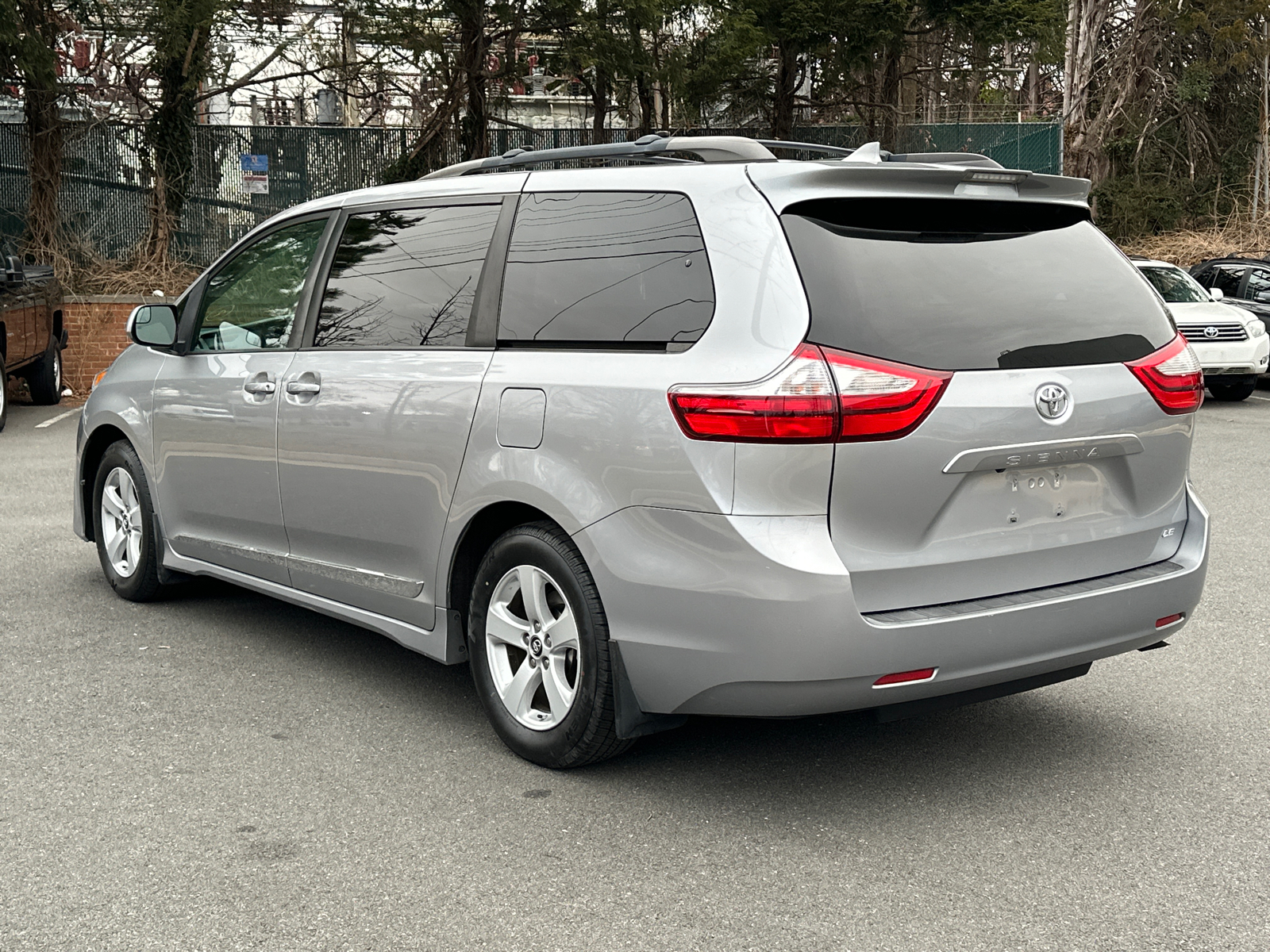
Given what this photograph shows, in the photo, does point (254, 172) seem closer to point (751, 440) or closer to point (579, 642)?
point (579, 642)

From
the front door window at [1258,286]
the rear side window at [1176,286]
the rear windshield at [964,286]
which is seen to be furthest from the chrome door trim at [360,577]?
the front door window at [1258,286]

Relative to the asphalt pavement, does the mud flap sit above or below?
above

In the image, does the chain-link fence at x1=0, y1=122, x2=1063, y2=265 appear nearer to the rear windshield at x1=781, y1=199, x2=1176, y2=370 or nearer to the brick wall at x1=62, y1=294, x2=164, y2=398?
the brick wall at x1=62, y1=294, x2=164, y2=398

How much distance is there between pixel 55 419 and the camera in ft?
48.7

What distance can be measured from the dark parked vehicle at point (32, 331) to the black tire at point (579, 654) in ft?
34.1

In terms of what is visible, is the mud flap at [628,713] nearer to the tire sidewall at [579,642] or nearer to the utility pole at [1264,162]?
the tire sidewall at [579,642]

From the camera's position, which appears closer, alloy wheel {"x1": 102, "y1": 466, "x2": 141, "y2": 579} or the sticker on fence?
alloy wheel {"x1": 102, "y1": 466, "x2": 141, "y2": 579}

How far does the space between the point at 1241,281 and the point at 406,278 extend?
670 inches

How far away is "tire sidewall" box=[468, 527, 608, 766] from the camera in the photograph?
4.01 m

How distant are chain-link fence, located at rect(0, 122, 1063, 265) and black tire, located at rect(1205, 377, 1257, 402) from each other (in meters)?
6.69

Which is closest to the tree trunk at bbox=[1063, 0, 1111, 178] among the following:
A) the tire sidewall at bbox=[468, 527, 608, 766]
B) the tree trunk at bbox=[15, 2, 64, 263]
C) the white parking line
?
the tree trunk at bbox=[15, 2, 64, 263]

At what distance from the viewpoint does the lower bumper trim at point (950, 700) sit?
3.83 m

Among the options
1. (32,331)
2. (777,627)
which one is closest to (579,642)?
(777,627)

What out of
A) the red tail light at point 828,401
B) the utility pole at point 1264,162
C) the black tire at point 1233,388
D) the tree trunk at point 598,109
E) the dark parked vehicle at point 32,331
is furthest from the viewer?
the utility pole at point 1264,162
